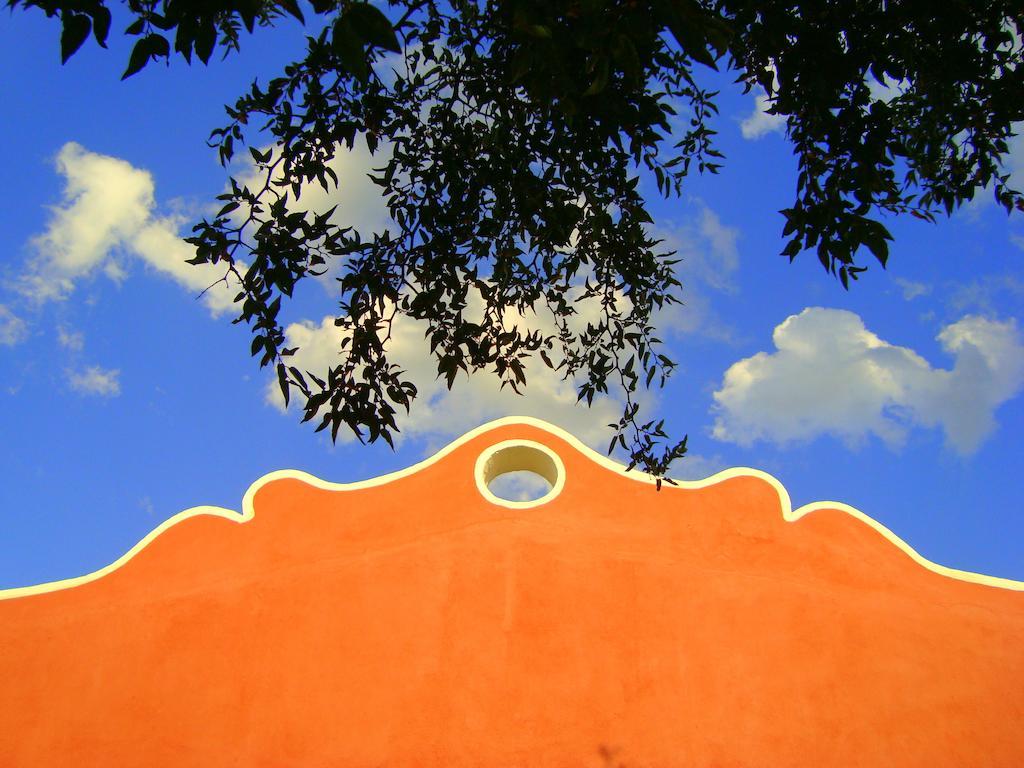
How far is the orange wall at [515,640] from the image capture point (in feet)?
24.8

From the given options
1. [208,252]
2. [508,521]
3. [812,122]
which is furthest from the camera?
[508,521]

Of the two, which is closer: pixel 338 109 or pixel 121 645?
pixel 338 109

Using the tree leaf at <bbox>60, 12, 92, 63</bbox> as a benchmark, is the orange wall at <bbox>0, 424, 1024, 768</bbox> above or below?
below

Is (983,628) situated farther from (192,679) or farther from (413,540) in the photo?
(192,679)

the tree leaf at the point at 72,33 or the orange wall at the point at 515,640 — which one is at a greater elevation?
the tree leaf at the point at 72,33

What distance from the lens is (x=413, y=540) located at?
8398 mm

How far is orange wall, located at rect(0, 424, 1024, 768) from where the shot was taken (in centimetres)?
755

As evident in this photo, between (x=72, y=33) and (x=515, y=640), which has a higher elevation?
(x=72, y=33)

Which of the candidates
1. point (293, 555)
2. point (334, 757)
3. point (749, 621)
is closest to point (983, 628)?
point (749, 621)

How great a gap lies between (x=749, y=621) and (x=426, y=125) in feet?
19.2

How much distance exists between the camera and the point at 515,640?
7.91m

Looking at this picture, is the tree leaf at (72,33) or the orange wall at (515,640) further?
the orange wall at (515,640)

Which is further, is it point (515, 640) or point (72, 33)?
point (515, 640)

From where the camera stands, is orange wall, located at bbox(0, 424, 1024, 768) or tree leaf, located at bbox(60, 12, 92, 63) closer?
tree leaf, located at bbox(60, 12, 92, 63)
